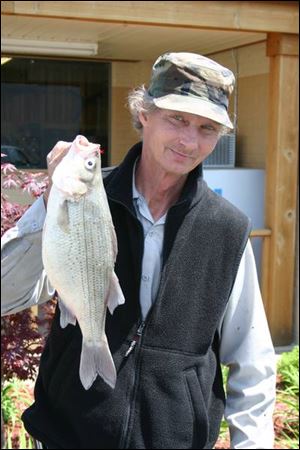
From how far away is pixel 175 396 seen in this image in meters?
2.15

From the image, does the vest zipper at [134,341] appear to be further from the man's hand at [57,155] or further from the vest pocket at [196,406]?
the man's hand at [57,155]

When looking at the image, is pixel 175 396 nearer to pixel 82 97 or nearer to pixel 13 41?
pixel 13 41

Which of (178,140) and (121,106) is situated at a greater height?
(121,106)

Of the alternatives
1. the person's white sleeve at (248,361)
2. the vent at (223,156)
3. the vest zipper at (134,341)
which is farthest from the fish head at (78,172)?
the vent at (223,156)

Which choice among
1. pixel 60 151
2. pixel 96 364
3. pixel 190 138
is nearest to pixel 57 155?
pixel 60 151

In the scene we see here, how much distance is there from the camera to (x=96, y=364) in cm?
194

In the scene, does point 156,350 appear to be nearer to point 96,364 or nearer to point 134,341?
point 134,341

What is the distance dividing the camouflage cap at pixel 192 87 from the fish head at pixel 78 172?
16.5 inches

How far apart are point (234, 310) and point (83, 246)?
634 millimetres

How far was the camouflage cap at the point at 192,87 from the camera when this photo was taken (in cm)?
212

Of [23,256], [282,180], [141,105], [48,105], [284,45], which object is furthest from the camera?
[48,105]

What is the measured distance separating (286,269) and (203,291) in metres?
4.86

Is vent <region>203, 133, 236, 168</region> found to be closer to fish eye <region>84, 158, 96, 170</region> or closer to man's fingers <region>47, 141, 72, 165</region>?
man's fingers <region>47, 141, 72, 165</region>

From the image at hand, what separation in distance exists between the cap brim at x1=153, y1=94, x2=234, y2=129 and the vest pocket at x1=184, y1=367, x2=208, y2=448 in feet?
2.29
